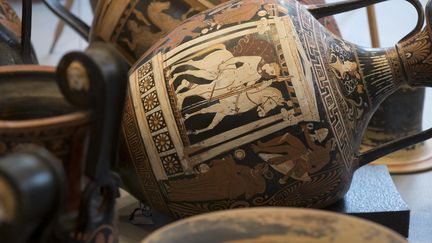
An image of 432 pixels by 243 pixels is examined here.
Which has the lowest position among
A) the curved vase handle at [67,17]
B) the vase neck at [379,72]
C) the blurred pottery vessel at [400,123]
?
the blurred pottery vessel at [400,123]

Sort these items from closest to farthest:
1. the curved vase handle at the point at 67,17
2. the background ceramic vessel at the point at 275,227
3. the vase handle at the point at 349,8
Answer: the background ceramic vessel at the point at 275,227, the vase handle at the point at 349,8, the curved vase handle at the point at 67,17

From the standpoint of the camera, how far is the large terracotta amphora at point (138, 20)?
1.15 metres

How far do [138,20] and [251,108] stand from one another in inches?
14.3

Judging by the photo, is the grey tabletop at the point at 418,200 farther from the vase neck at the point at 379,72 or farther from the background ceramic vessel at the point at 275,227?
the background ceramic vessel at the point at 275,227

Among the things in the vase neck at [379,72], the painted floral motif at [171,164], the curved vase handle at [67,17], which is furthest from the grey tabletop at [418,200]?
the curved vase handle at [67,17]

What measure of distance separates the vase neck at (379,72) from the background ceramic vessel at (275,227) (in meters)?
0.37

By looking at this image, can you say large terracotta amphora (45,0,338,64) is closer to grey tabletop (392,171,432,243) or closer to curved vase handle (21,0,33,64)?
curved vase handle (21,0,33,64)

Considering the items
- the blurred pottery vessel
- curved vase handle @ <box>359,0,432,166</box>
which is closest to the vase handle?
curved vase handle @ <box>359,0,432,166</box>

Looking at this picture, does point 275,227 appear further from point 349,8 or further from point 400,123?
point 400,123

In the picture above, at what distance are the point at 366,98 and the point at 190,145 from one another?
24cm

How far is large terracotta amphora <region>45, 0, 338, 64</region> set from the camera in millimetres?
1150

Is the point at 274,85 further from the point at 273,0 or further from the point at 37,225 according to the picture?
the point at 37,225

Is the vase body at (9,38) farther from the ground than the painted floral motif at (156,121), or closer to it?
farther from the ground

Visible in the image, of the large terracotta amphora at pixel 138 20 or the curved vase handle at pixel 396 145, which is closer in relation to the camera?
the curved vase handle at pixel 396 145
